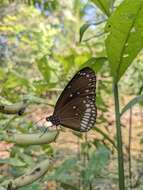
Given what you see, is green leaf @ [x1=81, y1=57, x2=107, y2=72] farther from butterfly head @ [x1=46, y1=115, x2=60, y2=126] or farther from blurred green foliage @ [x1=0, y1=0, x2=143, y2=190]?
butterfly head @ [x1=46, y1=115, x2=60, y2=126]

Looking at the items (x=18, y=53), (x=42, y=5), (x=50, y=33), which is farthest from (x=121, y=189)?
(x=18, y=53)

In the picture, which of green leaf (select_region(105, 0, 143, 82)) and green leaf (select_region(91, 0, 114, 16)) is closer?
green leaf (select_region(105, 0, 143, 82))

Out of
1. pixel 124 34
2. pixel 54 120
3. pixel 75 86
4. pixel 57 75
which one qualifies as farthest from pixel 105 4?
pixel 57 75

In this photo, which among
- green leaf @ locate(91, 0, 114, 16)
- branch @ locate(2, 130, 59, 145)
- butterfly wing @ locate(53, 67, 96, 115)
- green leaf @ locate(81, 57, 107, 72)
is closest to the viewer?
branch @ locate(2, 130, 59, 145)

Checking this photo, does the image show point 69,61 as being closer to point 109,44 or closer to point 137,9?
point 109,44

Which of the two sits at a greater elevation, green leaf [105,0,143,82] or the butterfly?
green leaf [105,0,143,82]

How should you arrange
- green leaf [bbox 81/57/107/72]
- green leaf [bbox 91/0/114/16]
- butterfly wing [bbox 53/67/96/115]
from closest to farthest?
butterfly wing [bbox 53/67/96/115]
green leaf [bbox 91/0/114/16]
green leaf [bbox 81/57/107/72]

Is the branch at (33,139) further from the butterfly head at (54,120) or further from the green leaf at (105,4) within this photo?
the green leaf at (105,4)

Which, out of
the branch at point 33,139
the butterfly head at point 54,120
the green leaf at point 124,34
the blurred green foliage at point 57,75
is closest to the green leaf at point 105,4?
the blurred green foliage at point 57,75

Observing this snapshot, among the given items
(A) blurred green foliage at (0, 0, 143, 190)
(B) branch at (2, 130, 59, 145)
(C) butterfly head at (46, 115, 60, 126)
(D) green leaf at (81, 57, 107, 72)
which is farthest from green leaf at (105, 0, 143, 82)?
(B) branch at (2, 130, 59, 145)
